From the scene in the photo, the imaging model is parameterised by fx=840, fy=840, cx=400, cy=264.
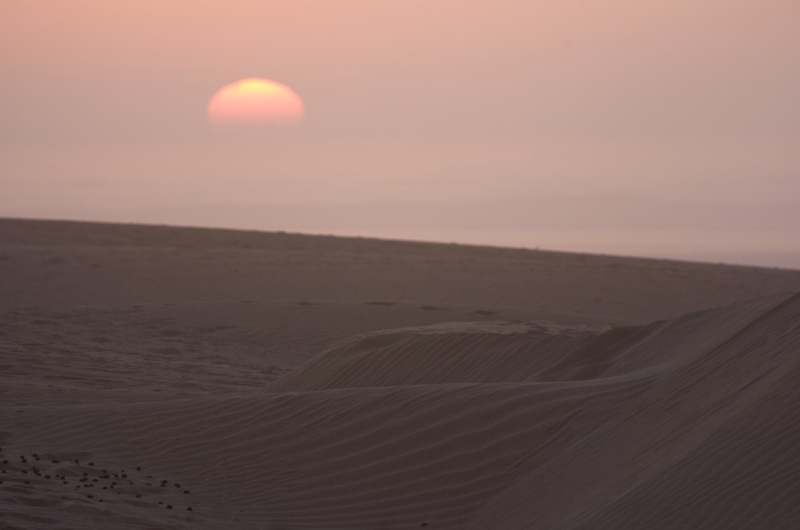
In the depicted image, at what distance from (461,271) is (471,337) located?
1488 centimetres

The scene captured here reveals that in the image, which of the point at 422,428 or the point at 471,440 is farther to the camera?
the point at 422,428

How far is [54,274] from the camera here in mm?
23625

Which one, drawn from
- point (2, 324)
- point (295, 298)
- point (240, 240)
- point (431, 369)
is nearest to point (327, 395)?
point (431, 369)

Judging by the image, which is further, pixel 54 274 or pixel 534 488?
pixel 54 274

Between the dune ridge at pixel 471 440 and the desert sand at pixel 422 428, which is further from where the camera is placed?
the dune ridge at pixel 471 440

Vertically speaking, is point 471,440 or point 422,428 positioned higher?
point 422,428

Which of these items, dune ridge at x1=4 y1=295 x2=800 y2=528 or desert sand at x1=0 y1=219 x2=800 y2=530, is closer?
desert sand at x1=0 y1=219 x2=800 y2=530

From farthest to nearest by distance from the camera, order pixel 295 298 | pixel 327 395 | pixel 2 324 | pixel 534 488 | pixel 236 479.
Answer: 1. pixel 295 298
2. pixel 2 324
3. pixel 327 395
4. pixel 236 479
5. pixel 534 488

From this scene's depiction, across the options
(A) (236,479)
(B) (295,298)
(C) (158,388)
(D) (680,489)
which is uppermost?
(B) (295,298)

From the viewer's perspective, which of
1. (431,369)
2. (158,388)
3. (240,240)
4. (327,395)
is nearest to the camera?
(327,395)

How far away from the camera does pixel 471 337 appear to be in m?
10.4

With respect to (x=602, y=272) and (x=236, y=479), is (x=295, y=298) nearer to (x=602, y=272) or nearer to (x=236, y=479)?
(x=602, y=272)

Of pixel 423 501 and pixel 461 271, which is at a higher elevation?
pixel 461 271

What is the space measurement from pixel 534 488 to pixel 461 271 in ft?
64.0
